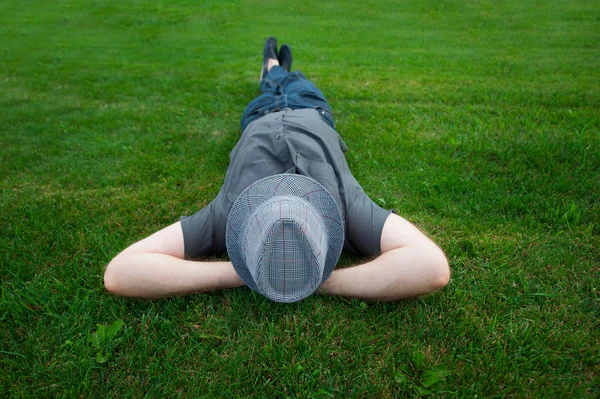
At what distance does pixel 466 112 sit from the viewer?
452 centimetres

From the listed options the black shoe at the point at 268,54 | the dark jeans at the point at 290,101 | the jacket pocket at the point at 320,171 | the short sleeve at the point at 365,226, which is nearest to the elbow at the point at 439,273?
the short sleeve at the point at 365,226

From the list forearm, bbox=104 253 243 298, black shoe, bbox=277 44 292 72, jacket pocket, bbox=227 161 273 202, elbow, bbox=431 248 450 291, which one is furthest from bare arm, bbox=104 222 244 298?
black shoe, bbox=277 44 292 72

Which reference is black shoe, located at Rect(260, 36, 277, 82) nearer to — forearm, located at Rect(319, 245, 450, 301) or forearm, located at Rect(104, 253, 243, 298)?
forearm, located at Rect(104, 253, 243, 298)

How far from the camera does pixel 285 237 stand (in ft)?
5.65

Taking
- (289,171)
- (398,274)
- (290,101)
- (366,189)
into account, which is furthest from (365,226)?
(290,101)

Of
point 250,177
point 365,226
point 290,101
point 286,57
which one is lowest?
point 365,226

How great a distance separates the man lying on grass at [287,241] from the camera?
1783 millimetres

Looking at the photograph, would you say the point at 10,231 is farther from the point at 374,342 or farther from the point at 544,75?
the point at 544,75

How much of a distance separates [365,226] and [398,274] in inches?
14.9

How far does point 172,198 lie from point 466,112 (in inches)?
126

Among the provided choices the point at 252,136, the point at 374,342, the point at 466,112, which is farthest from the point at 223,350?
the point at 466,112

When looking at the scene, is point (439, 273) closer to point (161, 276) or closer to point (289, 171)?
point (289, 171)

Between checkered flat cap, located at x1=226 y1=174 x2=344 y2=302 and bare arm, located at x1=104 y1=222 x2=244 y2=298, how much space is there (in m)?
0.33

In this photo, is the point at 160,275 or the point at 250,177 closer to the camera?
the point at 160,275
